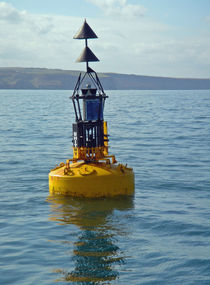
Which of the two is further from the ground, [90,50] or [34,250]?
[90,50]

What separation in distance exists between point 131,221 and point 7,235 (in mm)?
4425

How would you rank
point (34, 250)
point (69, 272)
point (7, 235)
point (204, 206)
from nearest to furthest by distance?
point (69, 272) → point (34, 250) → point (7, 235) → point (204, 206)

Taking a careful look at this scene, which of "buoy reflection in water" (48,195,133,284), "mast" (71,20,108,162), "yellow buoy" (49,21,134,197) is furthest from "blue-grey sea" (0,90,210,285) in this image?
"mast" (71,20,108,162)

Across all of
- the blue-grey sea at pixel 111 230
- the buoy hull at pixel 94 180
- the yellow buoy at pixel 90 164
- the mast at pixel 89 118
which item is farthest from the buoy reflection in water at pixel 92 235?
the mast at pixel 89 118

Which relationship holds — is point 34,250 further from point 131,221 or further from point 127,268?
point 131,221

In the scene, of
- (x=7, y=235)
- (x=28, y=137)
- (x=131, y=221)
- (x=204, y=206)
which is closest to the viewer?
(x=7, y=235)

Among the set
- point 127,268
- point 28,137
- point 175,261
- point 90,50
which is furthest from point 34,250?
point 28,137

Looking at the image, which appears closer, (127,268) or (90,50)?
(127,268)

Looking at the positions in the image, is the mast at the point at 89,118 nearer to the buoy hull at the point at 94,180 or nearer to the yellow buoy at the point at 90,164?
the yellow buoy at the point at 90,164

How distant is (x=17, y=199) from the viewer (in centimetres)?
1994

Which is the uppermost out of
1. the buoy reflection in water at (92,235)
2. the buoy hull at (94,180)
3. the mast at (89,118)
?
the mast at (89,118)

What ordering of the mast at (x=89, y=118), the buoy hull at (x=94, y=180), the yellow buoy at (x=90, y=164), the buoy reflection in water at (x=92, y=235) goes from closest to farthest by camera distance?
the buoy reflection in water at (x=92, y=235) → the buoy hull at (x=94, y=180) → the yellow buoy at (x=90, y=164) → the mast at (x=89, y=118)

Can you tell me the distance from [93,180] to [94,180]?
4 centimetres

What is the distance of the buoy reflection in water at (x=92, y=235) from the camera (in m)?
12.0
